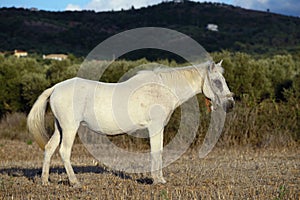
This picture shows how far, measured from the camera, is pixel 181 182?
26.4 ft

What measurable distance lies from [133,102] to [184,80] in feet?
3.40

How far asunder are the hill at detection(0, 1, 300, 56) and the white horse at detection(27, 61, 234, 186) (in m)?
39.2

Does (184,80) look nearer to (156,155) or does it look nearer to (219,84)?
(219,84)

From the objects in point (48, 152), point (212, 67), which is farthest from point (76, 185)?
point (212, 67)

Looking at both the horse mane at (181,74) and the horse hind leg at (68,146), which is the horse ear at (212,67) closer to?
the horse mane at (181,74)

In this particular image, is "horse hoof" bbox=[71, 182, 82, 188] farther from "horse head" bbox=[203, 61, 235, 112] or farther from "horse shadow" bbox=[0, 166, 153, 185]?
"horse head" bbox=[203, 61, 235, 112]

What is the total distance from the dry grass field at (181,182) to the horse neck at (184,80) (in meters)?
1.59

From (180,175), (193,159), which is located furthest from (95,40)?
(180,175)

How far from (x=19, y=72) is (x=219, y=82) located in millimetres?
22466

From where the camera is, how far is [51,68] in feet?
95.1

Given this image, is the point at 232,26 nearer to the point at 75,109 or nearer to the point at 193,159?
the point at 193,159

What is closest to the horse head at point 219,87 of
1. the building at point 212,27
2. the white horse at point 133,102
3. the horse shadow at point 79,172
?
the white horse at point 133,102

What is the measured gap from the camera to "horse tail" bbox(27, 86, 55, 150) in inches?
334

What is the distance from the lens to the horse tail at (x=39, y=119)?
848 cm
